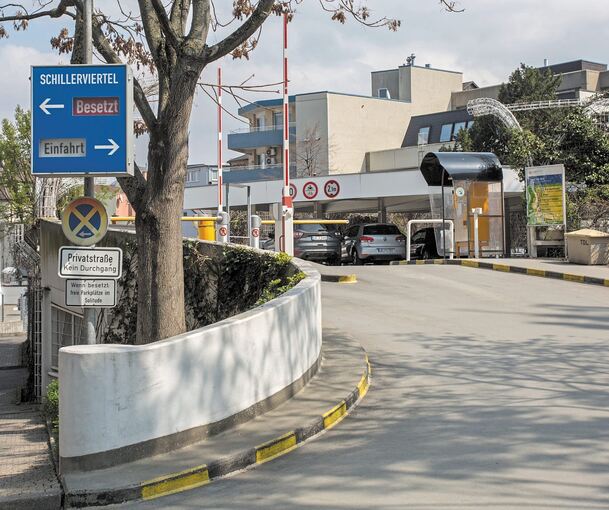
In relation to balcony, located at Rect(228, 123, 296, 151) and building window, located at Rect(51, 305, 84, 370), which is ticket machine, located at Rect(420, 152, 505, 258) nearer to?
building window, located at Rect(51, 305, 84, 370)

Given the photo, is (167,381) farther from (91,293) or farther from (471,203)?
(471,203)

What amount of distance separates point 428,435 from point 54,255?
37.4 feet

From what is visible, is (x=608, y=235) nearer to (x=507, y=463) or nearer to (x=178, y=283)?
(x=178, y=283)

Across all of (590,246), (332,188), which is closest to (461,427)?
(590,246)

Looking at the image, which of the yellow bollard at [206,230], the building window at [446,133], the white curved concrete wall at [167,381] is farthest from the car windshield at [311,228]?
the building window at [446,133]

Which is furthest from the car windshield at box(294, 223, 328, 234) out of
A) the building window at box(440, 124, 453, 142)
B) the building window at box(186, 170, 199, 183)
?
the building window at box(186, 170, 199, 183)

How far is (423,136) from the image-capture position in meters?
62.7

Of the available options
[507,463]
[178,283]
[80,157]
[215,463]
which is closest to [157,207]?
[178,283]

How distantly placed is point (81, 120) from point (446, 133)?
5511 cm

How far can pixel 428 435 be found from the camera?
712cm

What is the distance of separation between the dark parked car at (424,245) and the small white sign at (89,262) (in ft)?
66.7

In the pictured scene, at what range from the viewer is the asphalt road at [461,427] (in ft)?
18.5

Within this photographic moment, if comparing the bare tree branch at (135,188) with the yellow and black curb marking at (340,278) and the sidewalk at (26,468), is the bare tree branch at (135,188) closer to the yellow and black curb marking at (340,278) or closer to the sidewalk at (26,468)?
the sidewalk at (26,468)

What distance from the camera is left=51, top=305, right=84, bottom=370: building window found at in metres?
17.6
